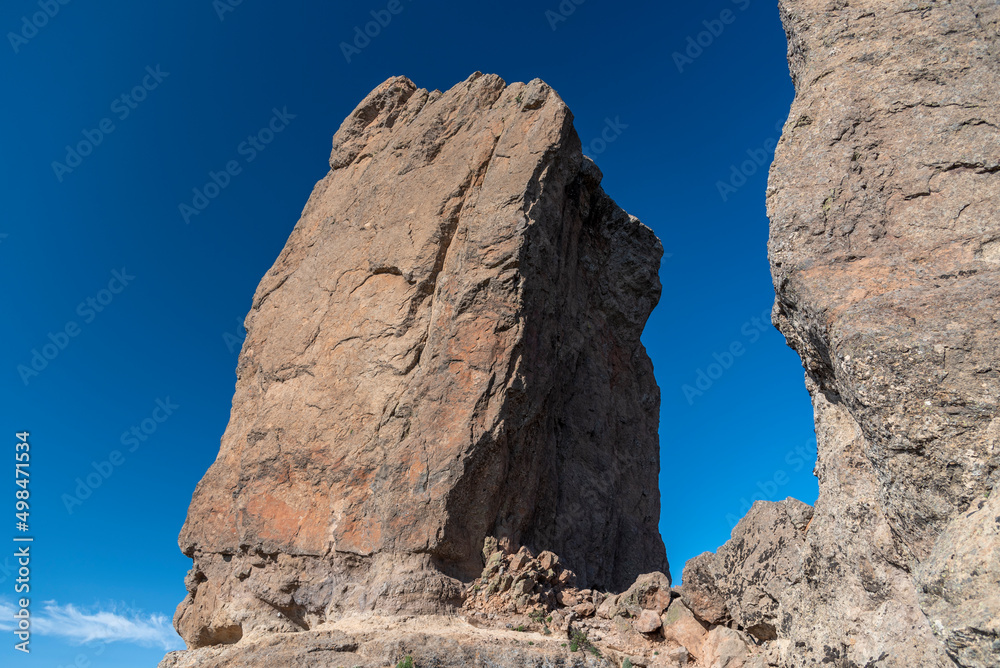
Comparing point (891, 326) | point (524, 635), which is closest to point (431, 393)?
point (524, 635)

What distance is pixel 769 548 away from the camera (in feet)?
30.5

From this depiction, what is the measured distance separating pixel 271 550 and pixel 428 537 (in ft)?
11.3

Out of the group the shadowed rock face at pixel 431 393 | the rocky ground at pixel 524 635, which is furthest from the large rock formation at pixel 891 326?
the shadowed rock face at pixel 431 393

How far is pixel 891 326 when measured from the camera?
6148 mm

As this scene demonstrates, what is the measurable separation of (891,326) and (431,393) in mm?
7845

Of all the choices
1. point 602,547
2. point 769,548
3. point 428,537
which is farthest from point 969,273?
point 602,547

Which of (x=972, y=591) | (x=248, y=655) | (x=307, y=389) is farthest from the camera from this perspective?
(x=307, y=389)

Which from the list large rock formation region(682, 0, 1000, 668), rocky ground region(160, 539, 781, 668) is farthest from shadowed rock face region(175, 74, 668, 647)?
large rock formation region(682, 0, 1000, 668)

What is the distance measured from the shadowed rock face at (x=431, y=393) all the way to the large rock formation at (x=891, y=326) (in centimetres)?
506

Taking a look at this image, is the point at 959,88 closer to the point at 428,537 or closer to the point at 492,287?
the point at 492,287

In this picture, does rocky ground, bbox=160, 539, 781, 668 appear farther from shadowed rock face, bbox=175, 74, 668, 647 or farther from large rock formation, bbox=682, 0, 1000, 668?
large rock formation, bbox=682, 0, 1000, 668

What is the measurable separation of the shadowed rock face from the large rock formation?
506cm

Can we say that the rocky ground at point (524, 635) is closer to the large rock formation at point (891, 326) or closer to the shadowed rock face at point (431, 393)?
the shadowed rock face at point (431, 393)

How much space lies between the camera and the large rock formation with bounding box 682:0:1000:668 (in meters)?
5.56
